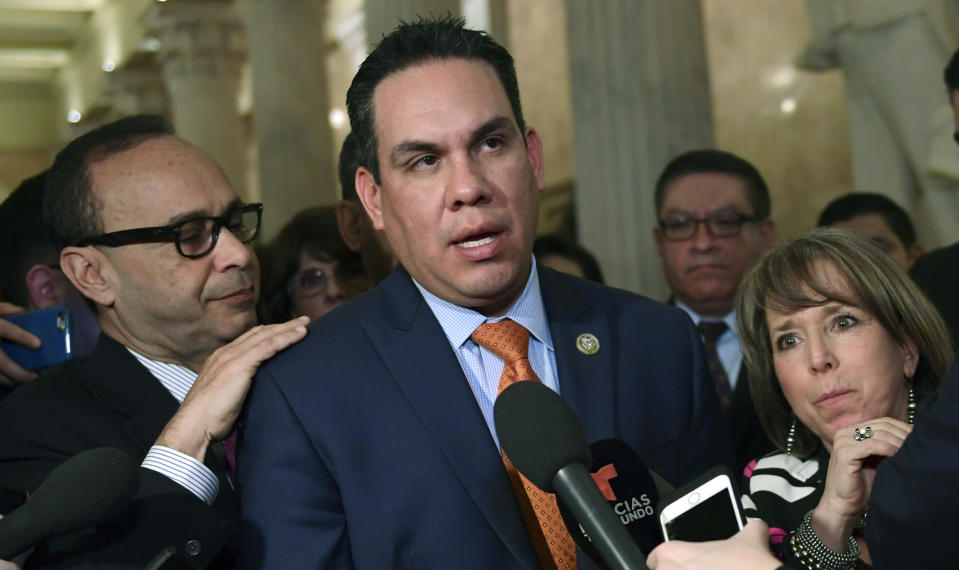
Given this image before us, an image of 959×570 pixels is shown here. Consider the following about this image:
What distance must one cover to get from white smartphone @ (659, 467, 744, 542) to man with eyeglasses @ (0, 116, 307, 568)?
1127mm

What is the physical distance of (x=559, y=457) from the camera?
1.53m

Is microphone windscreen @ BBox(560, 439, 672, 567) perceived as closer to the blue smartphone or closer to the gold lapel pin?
the gold lapel pin

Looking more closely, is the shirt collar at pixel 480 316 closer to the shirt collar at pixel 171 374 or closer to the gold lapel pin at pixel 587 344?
the gold lapel pin at pixel 587 344

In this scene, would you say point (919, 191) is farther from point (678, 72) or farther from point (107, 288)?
point (107, 288)

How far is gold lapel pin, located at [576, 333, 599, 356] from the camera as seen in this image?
7.93 ft

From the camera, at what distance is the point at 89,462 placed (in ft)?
5.91

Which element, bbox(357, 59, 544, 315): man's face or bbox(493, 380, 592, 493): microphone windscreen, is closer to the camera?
bbox(493, 380, 592, 493): microphone windscreen

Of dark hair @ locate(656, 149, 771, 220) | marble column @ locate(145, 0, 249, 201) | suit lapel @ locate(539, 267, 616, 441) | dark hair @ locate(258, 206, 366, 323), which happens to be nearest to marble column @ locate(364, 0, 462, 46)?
dark hair @ locate(656, 149, 771, 220)

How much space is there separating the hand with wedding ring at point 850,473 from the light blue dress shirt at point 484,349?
57 centimetres

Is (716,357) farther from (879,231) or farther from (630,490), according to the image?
(630,490)

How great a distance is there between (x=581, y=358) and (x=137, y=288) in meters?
1.13

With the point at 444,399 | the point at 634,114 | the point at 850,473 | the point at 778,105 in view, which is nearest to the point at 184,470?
the point at 444,399

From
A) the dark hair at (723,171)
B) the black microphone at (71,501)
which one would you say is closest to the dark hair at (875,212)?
the dark hair at (723,171)

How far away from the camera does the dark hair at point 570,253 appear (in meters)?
5.29
